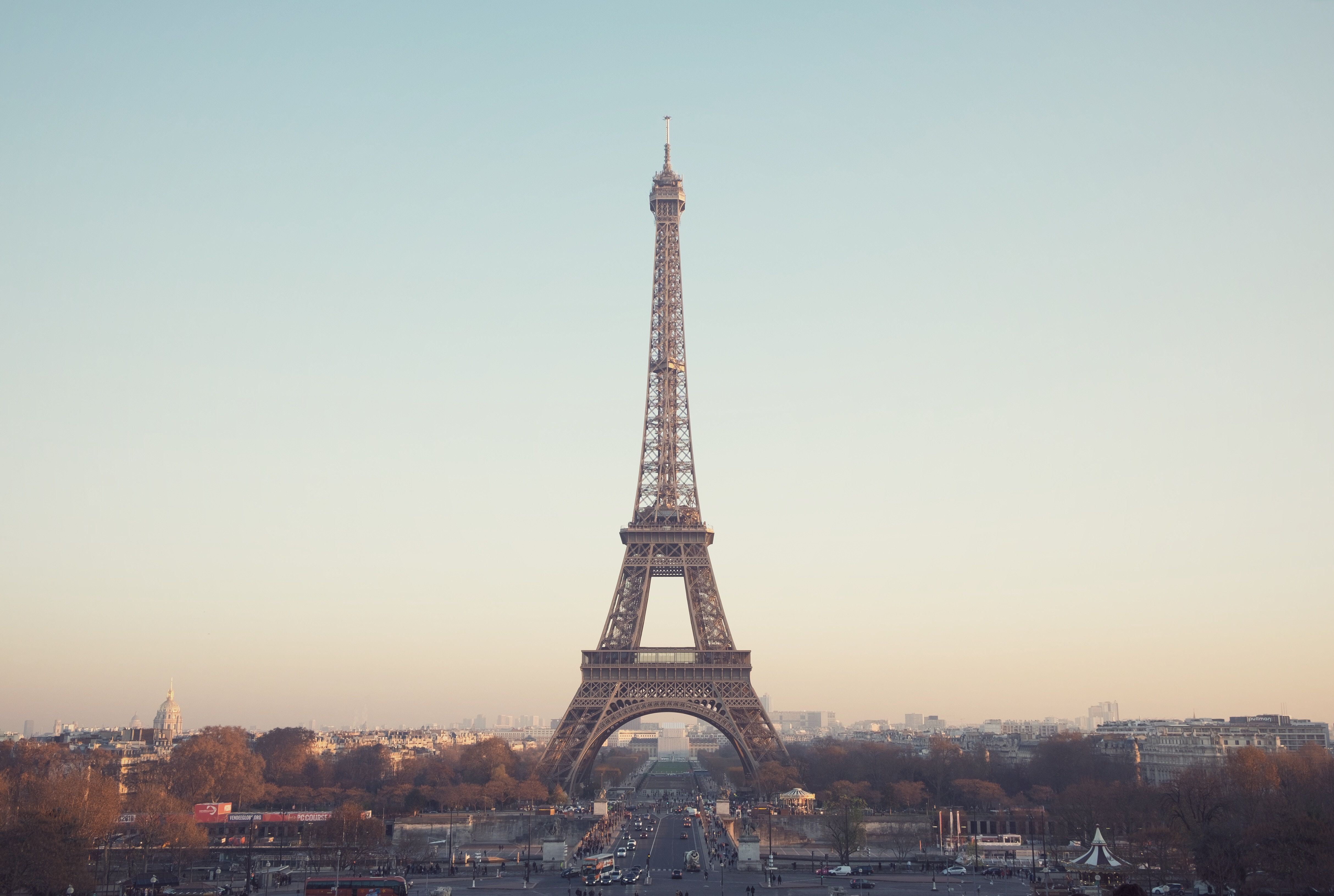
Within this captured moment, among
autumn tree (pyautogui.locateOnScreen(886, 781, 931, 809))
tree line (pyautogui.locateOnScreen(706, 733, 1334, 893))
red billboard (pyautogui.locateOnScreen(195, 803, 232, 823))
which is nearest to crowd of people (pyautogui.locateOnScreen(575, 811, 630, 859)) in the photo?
tree line (pyautogui.locateOnScreen(706, 733, 1334, 893))

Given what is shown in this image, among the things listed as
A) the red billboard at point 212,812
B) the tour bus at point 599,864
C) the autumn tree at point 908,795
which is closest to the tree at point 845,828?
the tour bus at point 599,864

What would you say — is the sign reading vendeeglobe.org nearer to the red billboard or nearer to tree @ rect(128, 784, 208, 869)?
→ the red billboard

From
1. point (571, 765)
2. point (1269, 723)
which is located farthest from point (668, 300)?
point (1269, 723)

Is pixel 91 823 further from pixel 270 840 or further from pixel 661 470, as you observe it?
pixel 661 470

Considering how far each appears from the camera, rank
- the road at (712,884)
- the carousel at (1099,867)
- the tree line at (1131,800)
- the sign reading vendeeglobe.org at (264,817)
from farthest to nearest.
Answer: the sign reading vendeeglobe.org at (264,817) → the road at (712,884) → the carousel at (1099,867) → the tree line at (1131,800)

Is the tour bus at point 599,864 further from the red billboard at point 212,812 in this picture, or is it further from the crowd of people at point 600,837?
the red billboard at point 212,812

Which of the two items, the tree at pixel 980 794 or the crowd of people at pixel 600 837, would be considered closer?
the crowd of people at pixel 600 837

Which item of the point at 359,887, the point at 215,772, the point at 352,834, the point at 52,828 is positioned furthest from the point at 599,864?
the point at 215,772
